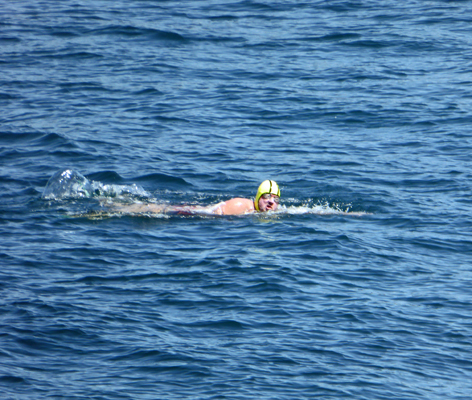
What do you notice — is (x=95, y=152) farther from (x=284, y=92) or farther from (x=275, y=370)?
(x=275, y=370)

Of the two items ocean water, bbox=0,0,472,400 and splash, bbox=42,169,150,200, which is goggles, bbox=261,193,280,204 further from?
splash, bbox=42,169,150,200

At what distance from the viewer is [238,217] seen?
14164mm

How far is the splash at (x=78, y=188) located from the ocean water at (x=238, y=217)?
0.14ft

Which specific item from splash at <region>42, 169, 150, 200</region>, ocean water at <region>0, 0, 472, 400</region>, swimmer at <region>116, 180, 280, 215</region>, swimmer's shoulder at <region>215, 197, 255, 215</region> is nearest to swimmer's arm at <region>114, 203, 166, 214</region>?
swimmer at <region>116, 180, 280, 215</region>

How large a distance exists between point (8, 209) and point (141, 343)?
5792mm

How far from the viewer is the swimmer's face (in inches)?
556

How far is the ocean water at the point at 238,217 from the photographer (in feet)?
29.4

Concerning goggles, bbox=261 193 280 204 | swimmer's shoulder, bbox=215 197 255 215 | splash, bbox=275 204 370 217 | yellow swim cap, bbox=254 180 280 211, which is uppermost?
yellow swim cap, bbox=254 180 280 211

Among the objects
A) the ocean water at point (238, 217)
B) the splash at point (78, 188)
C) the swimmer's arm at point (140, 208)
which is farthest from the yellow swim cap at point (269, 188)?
the splash at point (78, 188)

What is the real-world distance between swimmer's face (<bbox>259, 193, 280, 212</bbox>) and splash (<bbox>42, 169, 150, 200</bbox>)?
2440mm

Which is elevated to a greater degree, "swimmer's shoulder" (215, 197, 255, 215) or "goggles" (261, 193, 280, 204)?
"goggles" (261, 193, 280, 204)

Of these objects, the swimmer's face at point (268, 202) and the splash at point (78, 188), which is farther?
the splash at point (78, 188)

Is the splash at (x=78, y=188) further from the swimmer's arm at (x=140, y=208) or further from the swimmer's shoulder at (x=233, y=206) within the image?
the swimmer's shoulder at (x=233, y=206)

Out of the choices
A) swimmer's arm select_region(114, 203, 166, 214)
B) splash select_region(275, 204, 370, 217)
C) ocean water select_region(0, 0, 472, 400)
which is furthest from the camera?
splash select_region(275, 204, 370, 217)
